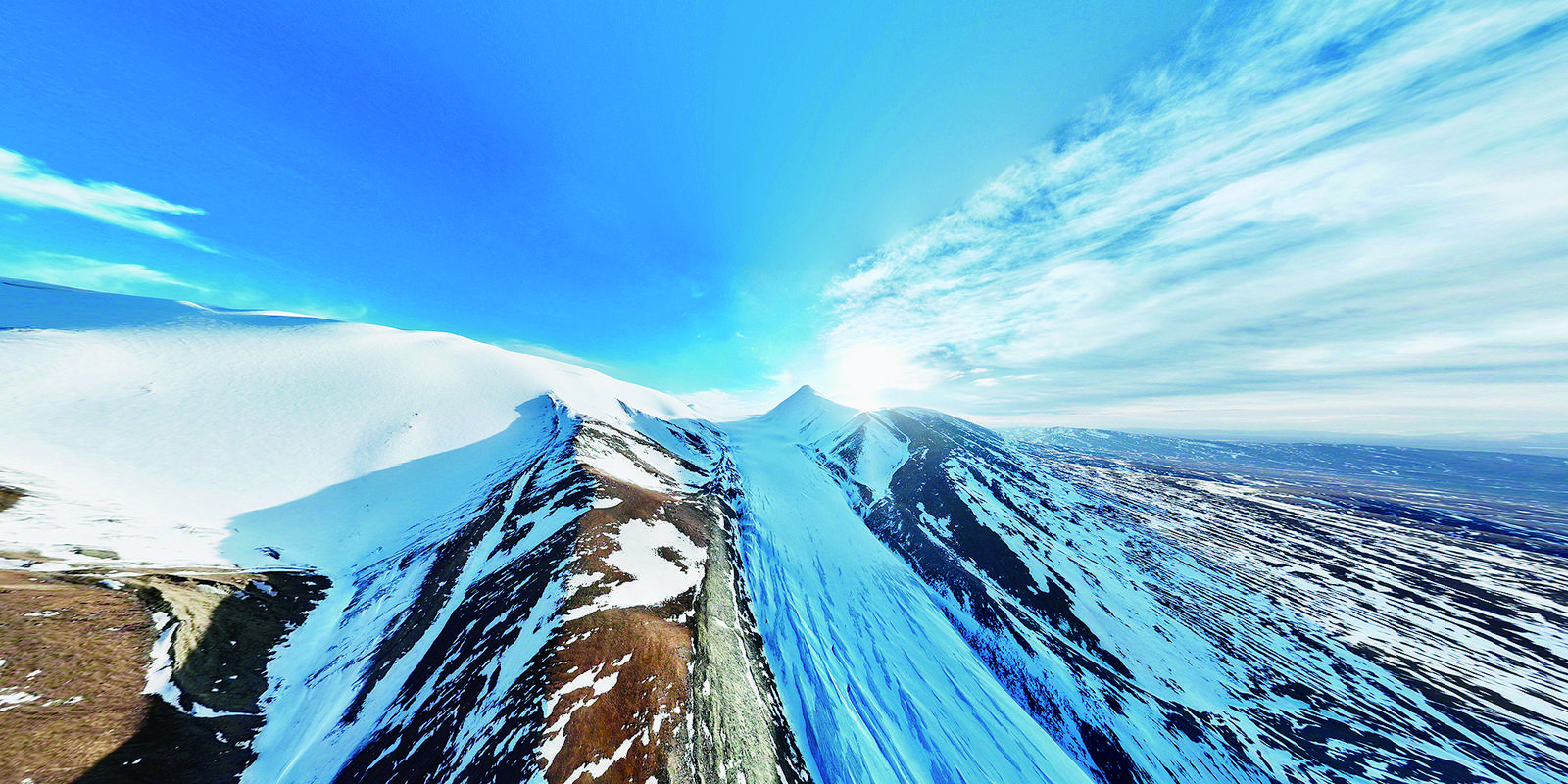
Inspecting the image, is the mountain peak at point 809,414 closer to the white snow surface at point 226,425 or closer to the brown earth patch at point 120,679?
the white snow surface at point 226,425

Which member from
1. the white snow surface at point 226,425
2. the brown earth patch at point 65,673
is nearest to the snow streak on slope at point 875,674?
the brown earth patch at point 65,673

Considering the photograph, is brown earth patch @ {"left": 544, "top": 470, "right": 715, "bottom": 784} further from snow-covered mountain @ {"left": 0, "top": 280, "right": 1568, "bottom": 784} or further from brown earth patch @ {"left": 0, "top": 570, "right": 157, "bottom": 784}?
brown earth patch @ {"left": 0, "top": 570, "right": 157, "bottom": 784}

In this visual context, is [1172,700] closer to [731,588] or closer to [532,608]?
[731,588]

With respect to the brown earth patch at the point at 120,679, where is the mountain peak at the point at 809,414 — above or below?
above

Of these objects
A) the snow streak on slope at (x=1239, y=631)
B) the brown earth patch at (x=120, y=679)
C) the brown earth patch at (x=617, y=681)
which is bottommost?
the snow streak on slope at (x=1239, y=631)

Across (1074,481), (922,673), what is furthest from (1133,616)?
(1074,481)

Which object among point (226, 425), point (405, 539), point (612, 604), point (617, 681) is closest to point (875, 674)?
point (617, 681)
